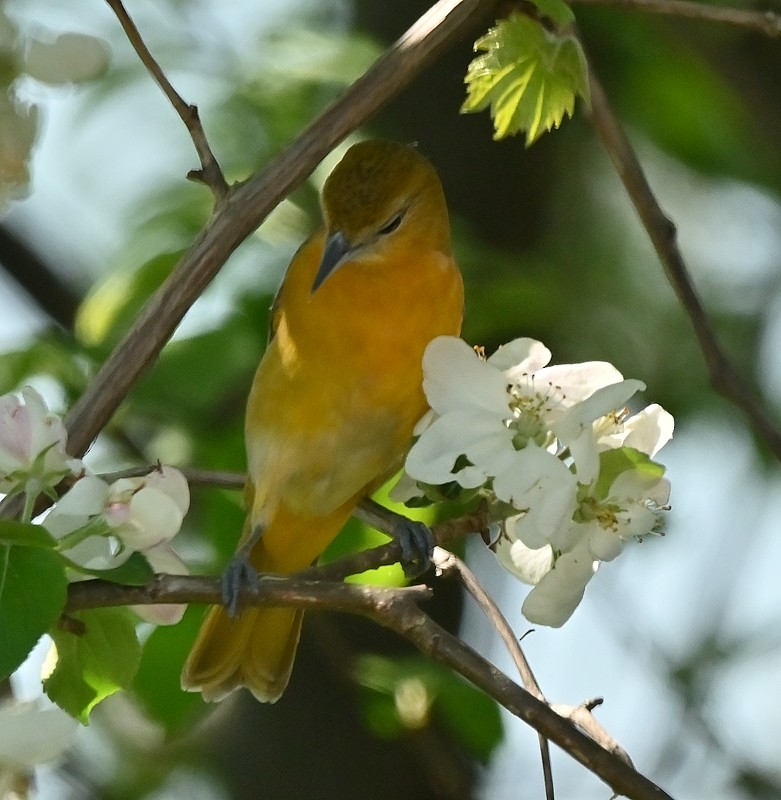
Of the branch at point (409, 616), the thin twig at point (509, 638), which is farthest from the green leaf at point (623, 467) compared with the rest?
the branch at point (409, 616)

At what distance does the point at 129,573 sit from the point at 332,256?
1373 millimetres

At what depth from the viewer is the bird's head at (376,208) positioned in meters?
2.98

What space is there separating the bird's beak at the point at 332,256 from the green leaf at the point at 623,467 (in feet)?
3.34

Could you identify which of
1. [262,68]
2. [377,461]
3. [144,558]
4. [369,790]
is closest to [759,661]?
[369,790]

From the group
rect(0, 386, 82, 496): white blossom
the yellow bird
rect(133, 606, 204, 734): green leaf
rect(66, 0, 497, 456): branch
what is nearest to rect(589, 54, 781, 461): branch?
rect(66, 0, 497, 456): branch

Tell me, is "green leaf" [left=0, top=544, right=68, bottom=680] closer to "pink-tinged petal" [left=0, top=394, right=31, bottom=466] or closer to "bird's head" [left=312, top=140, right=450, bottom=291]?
"pink-tinged petal" [left=0, top=394, right=31, bottom=466]

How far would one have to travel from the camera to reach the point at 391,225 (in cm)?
312

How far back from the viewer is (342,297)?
2920 mm

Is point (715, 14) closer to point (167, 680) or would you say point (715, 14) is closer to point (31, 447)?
point (31, 447)

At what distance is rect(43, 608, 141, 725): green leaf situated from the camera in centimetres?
185

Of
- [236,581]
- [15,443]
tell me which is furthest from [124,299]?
[15,443]

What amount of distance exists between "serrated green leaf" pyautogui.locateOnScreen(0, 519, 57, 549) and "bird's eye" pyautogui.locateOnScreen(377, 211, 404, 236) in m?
1.65

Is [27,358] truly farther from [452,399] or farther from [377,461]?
[452,399]

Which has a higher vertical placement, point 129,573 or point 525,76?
point 525,76
